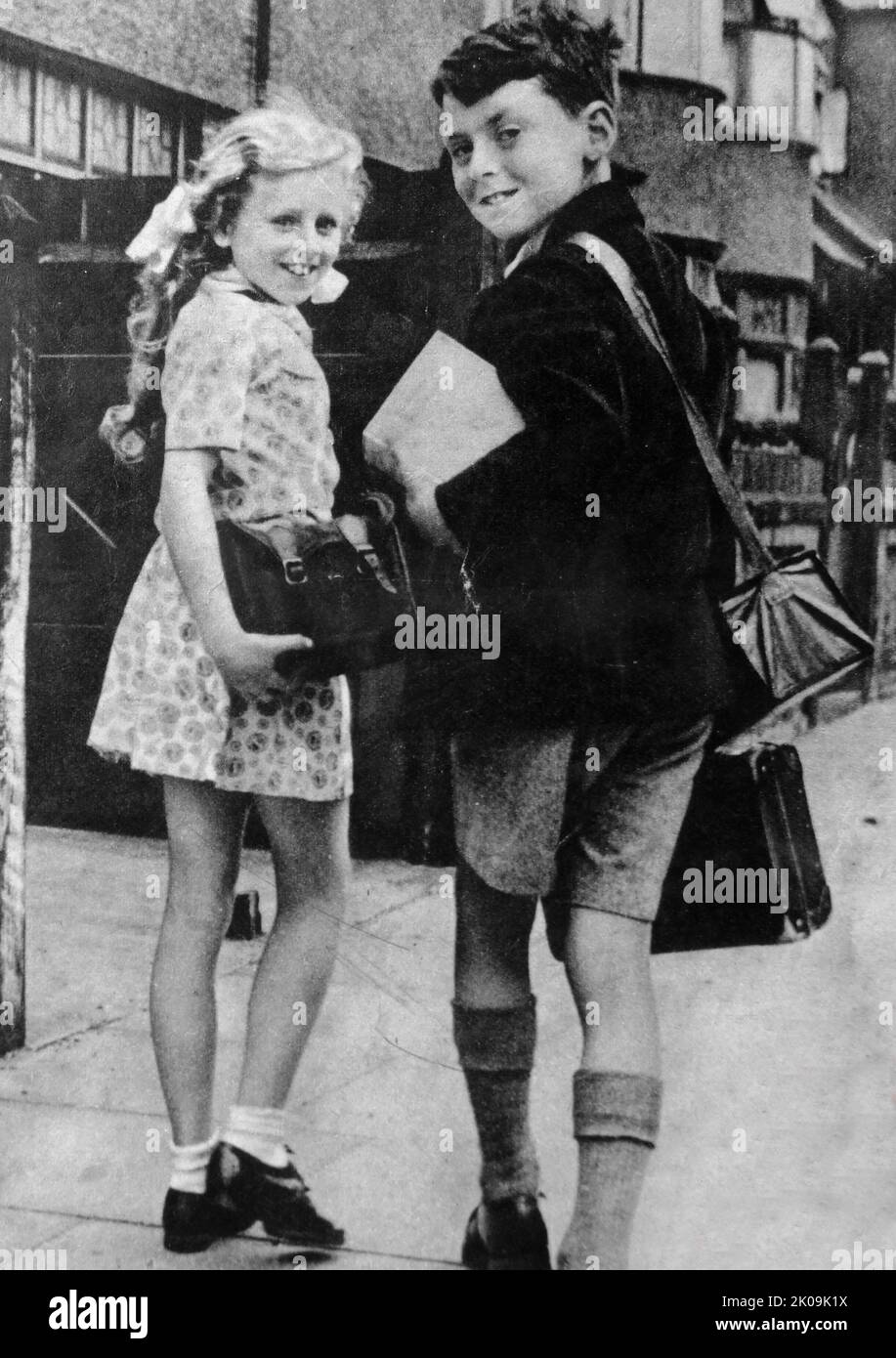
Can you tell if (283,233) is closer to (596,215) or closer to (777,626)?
(596,215)

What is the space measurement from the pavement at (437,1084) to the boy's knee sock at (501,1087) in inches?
5.0

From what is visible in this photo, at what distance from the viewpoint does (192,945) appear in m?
2.59

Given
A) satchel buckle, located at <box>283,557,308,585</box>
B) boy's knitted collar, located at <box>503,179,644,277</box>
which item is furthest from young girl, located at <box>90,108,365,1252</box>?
boy's knitted collar, located at <box>503,179,644,277</box>

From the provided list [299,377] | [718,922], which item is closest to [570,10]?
[299,377]

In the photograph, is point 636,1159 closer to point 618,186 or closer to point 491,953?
point 491,953

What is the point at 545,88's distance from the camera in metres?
2.40

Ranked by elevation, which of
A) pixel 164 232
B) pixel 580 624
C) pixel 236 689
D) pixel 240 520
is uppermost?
pixel 164 232

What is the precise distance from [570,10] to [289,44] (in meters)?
0.55

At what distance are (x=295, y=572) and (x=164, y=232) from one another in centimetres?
82

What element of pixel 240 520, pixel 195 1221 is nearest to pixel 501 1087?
pixel 195 1221

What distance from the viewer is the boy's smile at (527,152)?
242cm

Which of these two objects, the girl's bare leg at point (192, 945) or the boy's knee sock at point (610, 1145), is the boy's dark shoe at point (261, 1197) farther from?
the boy's knee sock at point (610, 1145)

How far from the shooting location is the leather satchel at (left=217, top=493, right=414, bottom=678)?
2385mm

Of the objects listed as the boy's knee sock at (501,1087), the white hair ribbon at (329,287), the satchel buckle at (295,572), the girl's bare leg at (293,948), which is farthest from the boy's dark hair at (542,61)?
the boy's knee sock at (501,1087)
